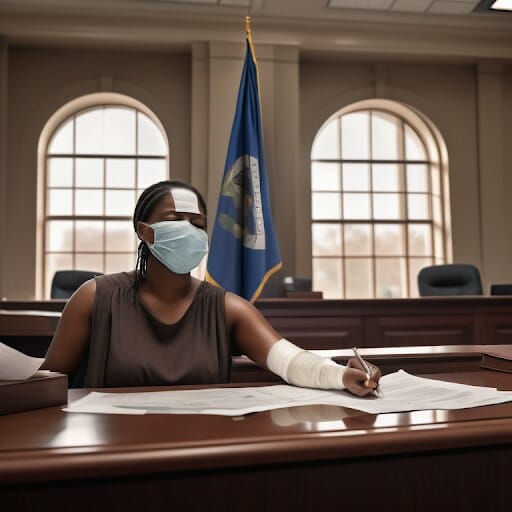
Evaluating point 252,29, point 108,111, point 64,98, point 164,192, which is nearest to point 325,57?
point 252,29

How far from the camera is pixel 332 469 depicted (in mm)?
687

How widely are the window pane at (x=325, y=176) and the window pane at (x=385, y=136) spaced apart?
1.76 ft

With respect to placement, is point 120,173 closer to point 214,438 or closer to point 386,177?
point 386,177

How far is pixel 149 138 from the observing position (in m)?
6.46

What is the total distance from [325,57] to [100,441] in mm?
6319

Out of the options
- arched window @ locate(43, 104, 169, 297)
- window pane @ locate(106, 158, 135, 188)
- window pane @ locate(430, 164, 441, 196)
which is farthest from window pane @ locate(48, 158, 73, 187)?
window pane @ locate(430, 164, 441, 196)

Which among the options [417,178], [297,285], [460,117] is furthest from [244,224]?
[460,117]

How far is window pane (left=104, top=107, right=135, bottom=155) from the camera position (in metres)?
6.41

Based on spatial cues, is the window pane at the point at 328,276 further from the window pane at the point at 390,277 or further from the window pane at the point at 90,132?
the window pane at the point at 90,132

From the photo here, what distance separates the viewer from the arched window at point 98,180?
20.6ft

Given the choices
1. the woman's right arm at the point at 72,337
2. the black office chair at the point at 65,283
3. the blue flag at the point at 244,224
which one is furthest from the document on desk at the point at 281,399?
the black office chair at the point at 65,283

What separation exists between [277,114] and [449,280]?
2568mm

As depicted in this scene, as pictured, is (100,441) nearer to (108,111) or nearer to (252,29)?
(252,29)

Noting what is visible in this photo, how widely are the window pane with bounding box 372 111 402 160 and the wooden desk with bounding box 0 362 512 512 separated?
6346 mm
